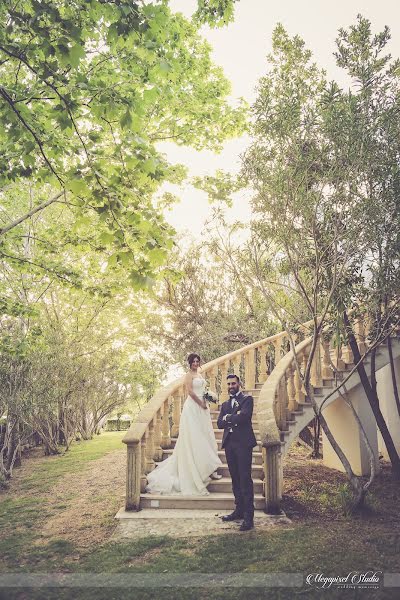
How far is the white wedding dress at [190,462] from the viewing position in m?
6.87

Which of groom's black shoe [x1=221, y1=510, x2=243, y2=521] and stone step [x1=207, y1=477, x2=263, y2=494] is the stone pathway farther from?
stone step [x1=207, y1=477, x2=263, y2=494]

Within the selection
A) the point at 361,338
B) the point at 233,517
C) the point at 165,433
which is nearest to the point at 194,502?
the point at 233,517

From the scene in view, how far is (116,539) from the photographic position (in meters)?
5.51

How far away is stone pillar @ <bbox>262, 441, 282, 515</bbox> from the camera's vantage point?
6320 millimetres

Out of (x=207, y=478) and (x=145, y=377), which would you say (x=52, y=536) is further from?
(x=145, y=377)

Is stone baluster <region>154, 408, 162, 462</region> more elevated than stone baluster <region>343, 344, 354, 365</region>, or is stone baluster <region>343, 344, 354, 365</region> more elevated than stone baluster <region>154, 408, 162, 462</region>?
stone baluster <region>343, 344, 354, 365</region>

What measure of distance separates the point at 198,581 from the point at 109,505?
365 centimetres

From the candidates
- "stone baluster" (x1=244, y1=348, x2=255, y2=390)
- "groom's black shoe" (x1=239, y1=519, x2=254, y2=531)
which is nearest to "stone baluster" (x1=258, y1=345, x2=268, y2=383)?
"stone baluster" (x1=244, y1=348, x2=255, y2=390)

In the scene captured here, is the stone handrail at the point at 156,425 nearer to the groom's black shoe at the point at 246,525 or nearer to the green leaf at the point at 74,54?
the groom's black shoe at the point at 246,525

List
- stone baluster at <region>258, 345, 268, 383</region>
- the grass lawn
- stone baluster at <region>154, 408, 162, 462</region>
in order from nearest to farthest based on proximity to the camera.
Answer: the grass lawn
stone baluster at <region>154, 408, 162, 462</region>
stone baluster at <region>258, 345, 268, 383</region>

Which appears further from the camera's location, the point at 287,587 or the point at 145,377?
the point at 145,377

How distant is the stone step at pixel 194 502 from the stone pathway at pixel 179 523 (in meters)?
0.09

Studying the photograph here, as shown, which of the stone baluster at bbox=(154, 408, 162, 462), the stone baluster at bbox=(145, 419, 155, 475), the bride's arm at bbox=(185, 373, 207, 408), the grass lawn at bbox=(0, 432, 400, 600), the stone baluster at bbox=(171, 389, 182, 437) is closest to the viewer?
the grass lawn at bbox=(0, 432, 400, 600)

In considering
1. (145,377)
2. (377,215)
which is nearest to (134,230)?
(377,215)
